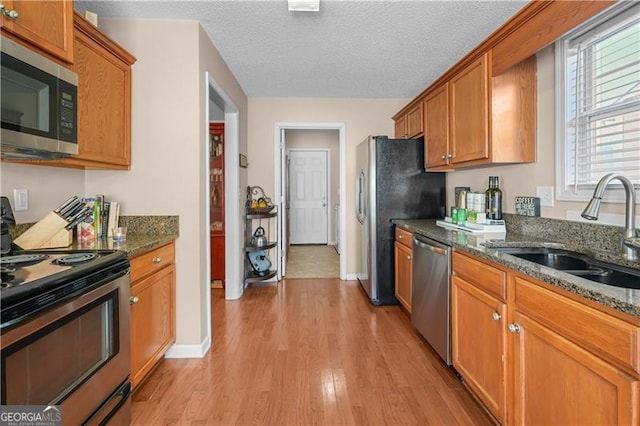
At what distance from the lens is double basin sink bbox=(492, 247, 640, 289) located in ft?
4.20

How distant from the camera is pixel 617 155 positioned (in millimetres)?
1602

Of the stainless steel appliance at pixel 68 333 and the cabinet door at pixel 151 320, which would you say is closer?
the stainless steel appliance at pixel 68 333

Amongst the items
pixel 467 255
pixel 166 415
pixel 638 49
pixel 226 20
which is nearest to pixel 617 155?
pixel 638 49

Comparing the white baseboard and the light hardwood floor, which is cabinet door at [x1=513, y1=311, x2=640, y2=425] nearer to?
the light hardwood floor

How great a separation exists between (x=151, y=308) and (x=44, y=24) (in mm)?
1506

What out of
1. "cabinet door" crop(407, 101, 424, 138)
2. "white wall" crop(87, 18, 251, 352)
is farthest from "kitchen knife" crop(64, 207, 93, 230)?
"cabinet door" crop(407, 101, 424, 138)

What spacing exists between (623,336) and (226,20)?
268 centimetres

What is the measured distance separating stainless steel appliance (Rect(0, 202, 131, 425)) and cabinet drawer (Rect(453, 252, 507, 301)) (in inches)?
68.0

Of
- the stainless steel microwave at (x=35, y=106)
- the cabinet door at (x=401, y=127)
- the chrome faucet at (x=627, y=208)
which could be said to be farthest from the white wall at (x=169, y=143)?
the cabinet door at (x=401, y=127)

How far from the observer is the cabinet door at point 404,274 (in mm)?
2797

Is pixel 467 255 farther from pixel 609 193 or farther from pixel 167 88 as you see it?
pixel 167 88

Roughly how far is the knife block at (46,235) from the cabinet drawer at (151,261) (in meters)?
0.39

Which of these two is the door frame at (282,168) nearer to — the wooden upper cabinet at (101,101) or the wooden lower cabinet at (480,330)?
the wooden upper cabinet at (101,101)

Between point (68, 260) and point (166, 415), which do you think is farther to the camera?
point (166, 415)
